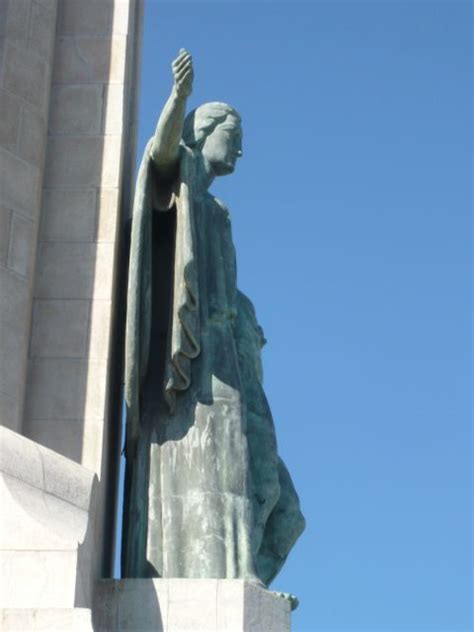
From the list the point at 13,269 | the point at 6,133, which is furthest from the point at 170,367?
the point at 6,133

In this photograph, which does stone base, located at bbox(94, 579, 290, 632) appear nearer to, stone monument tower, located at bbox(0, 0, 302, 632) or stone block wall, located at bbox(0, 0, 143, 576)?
stone monument tower, located at bbox(0, 0, 302, 632)

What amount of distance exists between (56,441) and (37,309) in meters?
1.14

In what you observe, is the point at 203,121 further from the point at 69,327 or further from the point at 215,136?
the point at 69,327

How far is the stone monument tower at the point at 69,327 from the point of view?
12.0 metres

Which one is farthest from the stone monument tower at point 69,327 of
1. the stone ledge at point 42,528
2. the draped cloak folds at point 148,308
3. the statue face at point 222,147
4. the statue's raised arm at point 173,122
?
the statue face at point 222,147

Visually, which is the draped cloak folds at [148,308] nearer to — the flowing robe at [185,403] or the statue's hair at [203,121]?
the flowing robe at [185,403]

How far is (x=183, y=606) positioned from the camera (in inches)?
513

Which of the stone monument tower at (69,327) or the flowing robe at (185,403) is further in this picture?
the flowing robe at (185,403)

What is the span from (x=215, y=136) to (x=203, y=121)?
0.56ft

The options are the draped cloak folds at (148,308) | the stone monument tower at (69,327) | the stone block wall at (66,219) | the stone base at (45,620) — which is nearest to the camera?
the stone base at (45,620)

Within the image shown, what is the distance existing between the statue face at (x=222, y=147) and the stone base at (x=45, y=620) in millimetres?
5101

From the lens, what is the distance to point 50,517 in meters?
12.2

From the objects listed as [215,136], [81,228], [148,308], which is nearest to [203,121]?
[215,136]

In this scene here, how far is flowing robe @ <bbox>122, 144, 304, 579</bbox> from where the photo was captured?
13.7 metres
